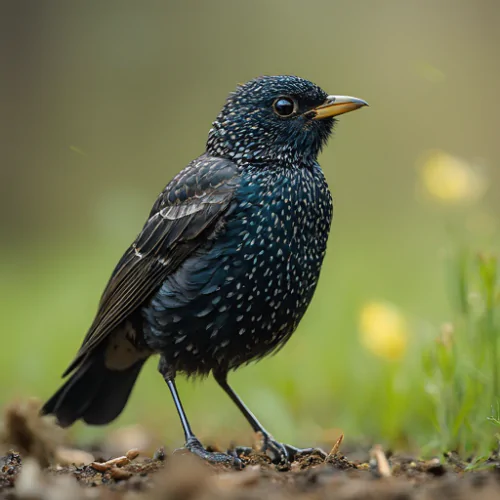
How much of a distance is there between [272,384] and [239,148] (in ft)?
8.07

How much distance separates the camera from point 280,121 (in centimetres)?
439

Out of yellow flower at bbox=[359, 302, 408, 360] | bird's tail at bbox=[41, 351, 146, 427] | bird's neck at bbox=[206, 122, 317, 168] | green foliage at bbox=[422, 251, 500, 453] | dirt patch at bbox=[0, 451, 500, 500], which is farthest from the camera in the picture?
yellow flower at bbox=[359, 302, 408, 360]

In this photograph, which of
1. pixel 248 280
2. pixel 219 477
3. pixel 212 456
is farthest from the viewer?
pixel 248 280

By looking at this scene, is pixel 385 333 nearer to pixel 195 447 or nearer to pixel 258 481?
pixel 195 447

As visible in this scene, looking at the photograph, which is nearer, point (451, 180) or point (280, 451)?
point (280, 451)

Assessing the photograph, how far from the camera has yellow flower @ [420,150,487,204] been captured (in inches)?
200

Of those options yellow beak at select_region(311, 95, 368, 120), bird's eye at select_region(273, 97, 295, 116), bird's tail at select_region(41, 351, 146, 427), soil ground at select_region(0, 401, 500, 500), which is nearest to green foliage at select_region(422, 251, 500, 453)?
soil ground at select_region(0, 401, 500, 500)

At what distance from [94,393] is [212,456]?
127 centimetres

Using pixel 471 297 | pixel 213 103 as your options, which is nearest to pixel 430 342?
pixel 471 297

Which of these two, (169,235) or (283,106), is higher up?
(283,106)

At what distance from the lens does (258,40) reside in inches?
556

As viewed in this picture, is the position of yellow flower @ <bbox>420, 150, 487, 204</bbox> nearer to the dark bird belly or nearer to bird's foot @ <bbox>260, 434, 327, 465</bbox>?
the dark bird belly

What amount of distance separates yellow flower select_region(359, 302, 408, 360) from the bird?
1.03 metres

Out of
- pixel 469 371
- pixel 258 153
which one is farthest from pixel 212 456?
pixel 258 153
